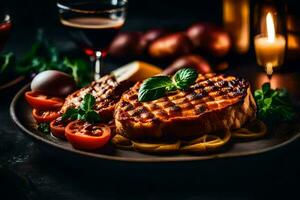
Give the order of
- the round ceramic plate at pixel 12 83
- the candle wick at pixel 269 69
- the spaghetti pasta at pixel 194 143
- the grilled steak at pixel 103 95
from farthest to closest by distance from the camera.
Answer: the candle wick at pixel 269 69 → the round ceramic plate at pixel 12 83 → the grilled steak at pixel 103 95 → the spaghetti pasta at pixel 194 143

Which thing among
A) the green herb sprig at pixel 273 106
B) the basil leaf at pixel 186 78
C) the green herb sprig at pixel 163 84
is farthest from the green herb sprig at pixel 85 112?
the green herb sprig at pixel 273 106

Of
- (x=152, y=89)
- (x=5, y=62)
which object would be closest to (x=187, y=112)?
(x=152, y=89)

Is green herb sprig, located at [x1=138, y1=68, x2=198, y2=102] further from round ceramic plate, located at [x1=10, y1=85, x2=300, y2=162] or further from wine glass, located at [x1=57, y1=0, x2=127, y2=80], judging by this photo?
wine glass, located at [x1=57, y1=0, x2=127, y2=80]

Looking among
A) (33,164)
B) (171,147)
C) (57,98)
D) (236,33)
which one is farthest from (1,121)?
(236,33)

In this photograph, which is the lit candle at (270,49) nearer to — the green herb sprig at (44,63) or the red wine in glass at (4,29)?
the green herb sprig at (44,63)

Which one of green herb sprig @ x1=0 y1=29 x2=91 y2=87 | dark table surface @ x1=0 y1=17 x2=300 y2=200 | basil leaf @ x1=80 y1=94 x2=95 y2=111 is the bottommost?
dark table surface @ x1=0 y1=17 x2=300 y2=200

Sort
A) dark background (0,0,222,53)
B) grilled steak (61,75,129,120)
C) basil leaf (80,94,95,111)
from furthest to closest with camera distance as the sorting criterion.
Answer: dark background (0,0,222,53), grilled steak (61,75,129,120), basil leaf (80,94,95,111)

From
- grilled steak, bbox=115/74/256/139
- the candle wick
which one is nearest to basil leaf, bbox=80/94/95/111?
grilled steak, bbox=115/74/256/139

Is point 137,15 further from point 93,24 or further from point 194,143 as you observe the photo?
point 194,143
